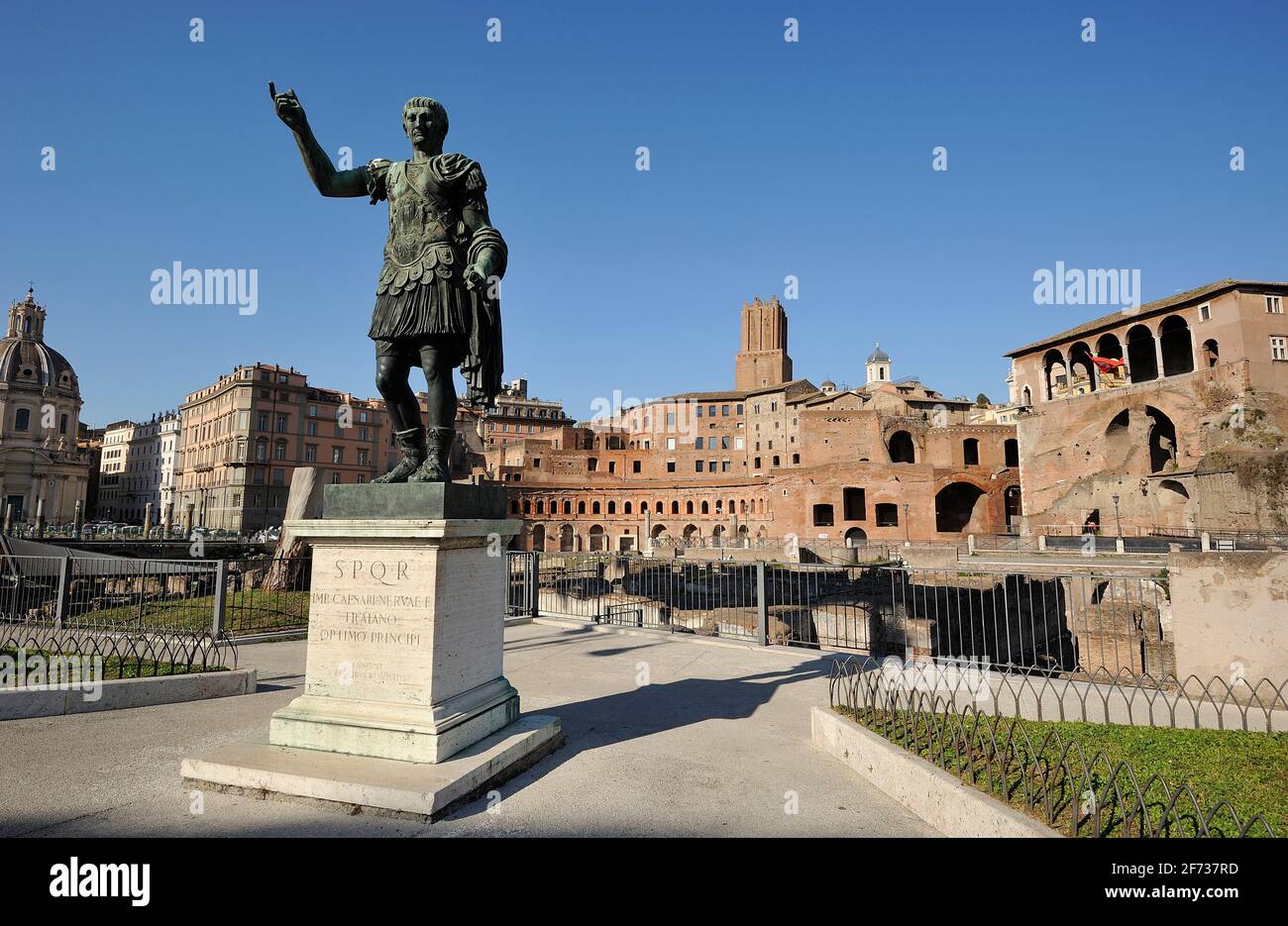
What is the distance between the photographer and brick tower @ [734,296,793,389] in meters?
83.0

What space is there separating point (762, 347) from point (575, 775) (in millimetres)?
83518

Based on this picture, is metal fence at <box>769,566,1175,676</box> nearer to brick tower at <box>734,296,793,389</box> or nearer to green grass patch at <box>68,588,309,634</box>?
green grass patch at <box>68,588,309,634</box>

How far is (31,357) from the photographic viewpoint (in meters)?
69.7

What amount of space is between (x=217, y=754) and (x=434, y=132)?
4.53 m

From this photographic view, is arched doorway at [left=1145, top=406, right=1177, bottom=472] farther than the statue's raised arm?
Yes

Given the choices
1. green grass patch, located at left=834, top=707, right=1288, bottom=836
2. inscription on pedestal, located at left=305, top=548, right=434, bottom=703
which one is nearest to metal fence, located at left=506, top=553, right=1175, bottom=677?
green grass patch, located at left=834, top=707, right=1288, bottom=836

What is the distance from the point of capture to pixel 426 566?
401 centimetres

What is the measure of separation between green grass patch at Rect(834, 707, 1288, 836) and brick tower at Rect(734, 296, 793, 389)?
79139 millimetres

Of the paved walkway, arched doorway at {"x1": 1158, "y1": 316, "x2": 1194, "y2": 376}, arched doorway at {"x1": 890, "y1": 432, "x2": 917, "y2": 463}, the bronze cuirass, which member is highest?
arched doorway at {"x1": 1158, "y1": 316, "x2": 1194, "y2": 376}

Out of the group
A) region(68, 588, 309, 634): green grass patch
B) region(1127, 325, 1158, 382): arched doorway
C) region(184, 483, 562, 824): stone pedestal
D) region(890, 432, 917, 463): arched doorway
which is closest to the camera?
region(184, 483, 562, 824): stone pedestal

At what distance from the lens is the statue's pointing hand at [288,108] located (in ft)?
14.6
